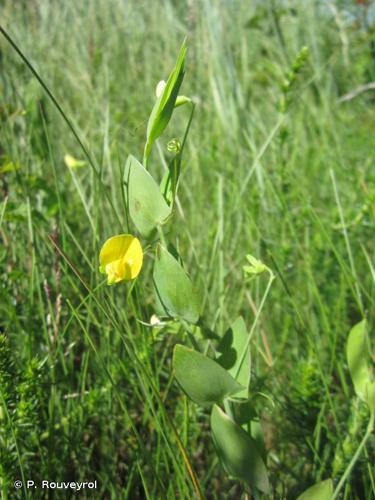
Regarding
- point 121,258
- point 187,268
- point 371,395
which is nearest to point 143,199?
point 121,258

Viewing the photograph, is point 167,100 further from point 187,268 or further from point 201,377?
point 187,268

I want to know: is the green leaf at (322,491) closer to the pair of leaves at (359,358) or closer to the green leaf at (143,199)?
the pair of leaves at (359,358)

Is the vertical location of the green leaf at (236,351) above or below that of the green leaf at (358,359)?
above

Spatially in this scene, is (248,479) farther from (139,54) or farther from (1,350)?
(139,54)

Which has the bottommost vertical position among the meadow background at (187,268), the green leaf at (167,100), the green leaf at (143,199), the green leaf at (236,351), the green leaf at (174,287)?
the meadow background at (187,268)

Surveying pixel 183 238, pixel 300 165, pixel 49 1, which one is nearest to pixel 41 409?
pixel 183 238

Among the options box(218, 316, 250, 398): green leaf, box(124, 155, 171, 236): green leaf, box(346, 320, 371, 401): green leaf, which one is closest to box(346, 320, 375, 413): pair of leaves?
box(346, 320, 371, 401): green leaf

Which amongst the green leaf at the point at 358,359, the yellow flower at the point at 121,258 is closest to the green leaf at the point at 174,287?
the yellow flower at the point at 121,258
